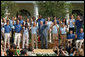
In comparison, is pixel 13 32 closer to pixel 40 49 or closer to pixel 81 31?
pixel 40 49

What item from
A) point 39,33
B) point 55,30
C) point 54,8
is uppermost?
point 54,8

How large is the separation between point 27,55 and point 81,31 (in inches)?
235

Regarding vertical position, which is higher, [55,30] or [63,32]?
[55,30]

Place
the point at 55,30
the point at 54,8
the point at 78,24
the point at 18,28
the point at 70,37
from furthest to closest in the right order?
the point at 54,8 → the point at 55,30 → the point at 18,28 → the point at 78,24 → the point at 70,37

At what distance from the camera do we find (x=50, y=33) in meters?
21.8

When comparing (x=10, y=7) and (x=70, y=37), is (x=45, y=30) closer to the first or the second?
(x=70, y=37)

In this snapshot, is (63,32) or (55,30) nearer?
(63,32)

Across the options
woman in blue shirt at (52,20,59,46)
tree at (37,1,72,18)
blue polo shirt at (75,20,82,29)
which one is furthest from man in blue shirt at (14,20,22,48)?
tree at (37,1,72,18)

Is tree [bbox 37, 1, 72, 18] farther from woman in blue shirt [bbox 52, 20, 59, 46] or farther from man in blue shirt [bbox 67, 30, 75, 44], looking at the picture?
man in blue shirt [bbox 67, 30, 75, 44]

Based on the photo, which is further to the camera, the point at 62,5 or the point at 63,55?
the point at 62,5

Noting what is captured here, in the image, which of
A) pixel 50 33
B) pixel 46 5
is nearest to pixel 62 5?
pixel 46 5

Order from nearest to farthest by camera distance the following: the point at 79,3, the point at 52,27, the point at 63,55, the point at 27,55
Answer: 1. the point at 27,55
2. the point at 63,55
3. the point at 52,27
4. the point at 79,3

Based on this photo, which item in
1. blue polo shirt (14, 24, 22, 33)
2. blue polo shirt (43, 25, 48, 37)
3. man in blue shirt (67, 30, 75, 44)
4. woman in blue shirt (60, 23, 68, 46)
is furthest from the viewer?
woman in blue shirt (60, 23, 68, 46)

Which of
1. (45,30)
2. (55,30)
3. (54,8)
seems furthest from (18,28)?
(54,8)
